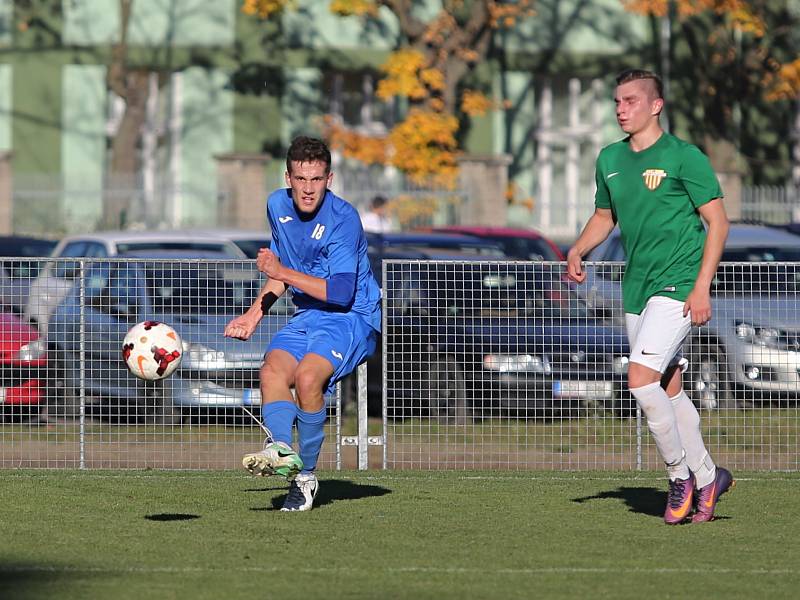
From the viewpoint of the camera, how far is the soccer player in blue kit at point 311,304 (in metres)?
9.07

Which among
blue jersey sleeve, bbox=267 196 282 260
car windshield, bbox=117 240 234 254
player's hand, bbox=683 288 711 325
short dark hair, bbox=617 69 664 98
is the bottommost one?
player's hand, bbox=683 288 711 325

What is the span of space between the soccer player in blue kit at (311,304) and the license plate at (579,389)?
2662mm

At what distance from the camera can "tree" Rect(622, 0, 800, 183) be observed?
115 ft

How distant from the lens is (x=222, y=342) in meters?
12.0

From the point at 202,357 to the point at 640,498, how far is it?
10.5 feet

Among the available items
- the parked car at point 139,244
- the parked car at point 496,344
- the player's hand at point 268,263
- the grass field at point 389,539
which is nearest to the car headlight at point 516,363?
the parked car at point 496,344

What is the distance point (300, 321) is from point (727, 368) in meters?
3.67

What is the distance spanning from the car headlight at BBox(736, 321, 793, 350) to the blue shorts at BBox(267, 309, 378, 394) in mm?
3397

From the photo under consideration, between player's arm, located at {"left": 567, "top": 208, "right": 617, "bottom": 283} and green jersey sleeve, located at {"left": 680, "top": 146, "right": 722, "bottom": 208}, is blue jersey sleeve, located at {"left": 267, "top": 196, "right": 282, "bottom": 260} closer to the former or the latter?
player's arm, located at {"left": 567, "top": 208, "right": 617, "bottom": 283}

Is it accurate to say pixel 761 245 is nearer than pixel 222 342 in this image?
No

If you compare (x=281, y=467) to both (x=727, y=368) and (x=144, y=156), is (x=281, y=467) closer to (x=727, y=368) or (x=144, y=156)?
(x=727, y=368)

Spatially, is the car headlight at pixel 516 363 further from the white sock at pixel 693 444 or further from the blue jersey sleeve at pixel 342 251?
the blue jersey sleeve at pixel 342 251

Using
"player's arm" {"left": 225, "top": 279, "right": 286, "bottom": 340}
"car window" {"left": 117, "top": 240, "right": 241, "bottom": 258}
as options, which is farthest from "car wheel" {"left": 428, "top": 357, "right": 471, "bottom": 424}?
"car window" {"left": 117, "top": 240, "right": 241, "bottom": 258}

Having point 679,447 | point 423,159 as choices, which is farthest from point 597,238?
point 423,159
